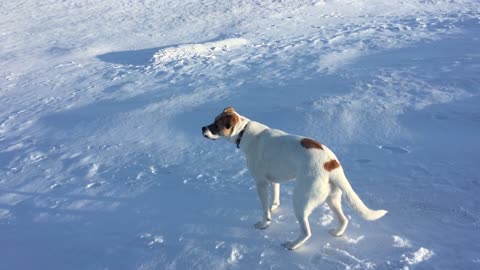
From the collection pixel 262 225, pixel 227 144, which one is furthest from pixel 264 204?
pixel 227 144

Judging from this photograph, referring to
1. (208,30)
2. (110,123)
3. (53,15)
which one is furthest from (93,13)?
(110,123)

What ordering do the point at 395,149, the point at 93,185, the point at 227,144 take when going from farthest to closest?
the point at 227,144 < the point at 395,149 < the point at 93,185

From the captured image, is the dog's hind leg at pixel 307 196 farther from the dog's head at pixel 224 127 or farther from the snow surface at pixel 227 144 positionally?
the dog's head at pixel 224 127

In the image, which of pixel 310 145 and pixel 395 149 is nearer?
pixel 310 145

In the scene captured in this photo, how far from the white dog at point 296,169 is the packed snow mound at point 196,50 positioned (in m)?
7.21

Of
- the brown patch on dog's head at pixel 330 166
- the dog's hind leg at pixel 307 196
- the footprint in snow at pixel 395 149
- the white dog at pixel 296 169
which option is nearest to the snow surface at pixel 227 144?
the footprint in snow at pixel 395 149

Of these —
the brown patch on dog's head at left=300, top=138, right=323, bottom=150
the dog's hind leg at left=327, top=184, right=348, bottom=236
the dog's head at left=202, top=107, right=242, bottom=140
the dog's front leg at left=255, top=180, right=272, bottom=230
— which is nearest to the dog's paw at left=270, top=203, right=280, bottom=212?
the dog's front leg at left=255, top=180, right=272, bottom=230

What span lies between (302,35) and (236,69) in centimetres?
352

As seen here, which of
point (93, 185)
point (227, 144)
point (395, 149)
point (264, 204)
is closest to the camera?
point (264, 204)

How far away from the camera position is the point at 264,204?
438 cm

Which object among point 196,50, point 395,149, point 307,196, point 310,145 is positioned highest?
point 310,145

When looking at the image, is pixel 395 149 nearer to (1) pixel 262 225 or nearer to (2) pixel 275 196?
(2) pixel 275 196

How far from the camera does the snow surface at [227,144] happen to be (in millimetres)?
4184

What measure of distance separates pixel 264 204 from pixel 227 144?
7.69 ft
